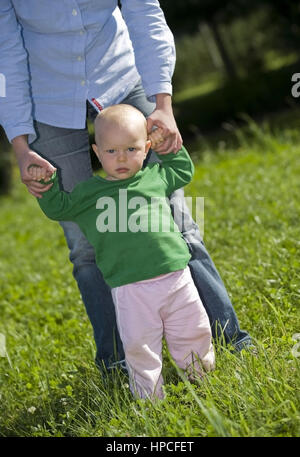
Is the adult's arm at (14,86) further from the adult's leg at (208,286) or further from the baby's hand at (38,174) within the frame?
the adult's leg at (208,286)

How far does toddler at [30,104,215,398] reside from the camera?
2.40m

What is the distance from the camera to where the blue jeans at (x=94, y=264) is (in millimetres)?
2682

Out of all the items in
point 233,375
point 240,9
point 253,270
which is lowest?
point 240,9

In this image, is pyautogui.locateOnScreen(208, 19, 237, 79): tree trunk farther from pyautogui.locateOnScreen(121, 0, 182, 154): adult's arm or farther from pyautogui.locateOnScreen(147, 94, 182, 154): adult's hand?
pyautogui.locateOnScreen(147, 94, 182, 154): adult's hand

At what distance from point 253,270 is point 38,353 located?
1.43 m

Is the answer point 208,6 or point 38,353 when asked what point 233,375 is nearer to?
point 38,353

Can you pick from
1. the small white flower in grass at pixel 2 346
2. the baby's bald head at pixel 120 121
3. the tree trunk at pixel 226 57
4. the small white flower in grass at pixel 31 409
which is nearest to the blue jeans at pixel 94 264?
the baby's bald head at pixel 120 121

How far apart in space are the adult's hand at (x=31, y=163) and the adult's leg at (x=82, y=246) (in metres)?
0.16

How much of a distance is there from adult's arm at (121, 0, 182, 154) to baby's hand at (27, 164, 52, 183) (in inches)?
19.0

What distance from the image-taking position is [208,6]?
15062 millimetres

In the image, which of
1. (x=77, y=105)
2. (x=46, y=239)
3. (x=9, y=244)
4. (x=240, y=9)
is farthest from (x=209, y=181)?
(x=240, y=9)

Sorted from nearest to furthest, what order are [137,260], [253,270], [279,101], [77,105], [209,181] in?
1. [137,260]
2. [77,105]
3. [253,270]
4. [209,181]
5. [279,101]

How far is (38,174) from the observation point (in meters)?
2.41

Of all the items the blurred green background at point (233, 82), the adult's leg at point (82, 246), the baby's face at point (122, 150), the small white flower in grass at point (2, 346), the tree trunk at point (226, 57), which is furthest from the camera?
the tree trunk at point (226, 57)
